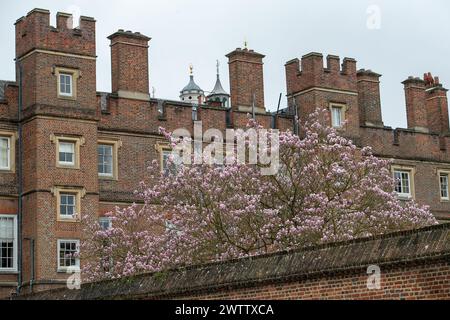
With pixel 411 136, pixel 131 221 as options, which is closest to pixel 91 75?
pixel 131 221

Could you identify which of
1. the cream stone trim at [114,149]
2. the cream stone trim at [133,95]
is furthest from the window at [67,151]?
the cream stone trim at [133,95]

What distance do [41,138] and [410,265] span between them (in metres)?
25.4

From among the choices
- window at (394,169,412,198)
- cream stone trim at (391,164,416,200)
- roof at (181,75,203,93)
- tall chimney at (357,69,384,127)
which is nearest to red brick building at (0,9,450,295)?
tall chimney at (357,69,384,127)

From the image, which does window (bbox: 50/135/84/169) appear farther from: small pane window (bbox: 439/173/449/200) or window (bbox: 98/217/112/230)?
small pane window (bbox: 439/173/449/200)

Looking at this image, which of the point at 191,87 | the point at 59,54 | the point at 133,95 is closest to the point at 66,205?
the point at 133,95

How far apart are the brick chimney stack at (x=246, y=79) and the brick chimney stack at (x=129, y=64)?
4178mm

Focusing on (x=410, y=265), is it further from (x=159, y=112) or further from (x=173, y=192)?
(x=159, y=112)

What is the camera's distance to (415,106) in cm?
5162

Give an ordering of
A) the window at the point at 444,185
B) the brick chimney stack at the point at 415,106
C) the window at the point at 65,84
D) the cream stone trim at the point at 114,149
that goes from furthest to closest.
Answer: the brick chimney stack at the point at 415,106, the window at the point at 444,185, the cream stone trim at the point at 114,149, the window at the point at 65,84

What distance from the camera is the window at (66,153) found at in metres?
40.2

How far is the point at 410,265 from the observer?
16234 mm

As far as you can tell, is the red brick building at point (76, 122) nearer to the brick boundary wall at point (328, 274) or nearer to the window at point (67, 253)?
the window at point (67, 253)

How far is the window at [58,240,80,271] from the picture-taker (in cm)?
3894

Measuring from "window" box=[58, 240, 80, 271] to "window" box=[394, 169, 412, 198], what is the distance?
16783mm
